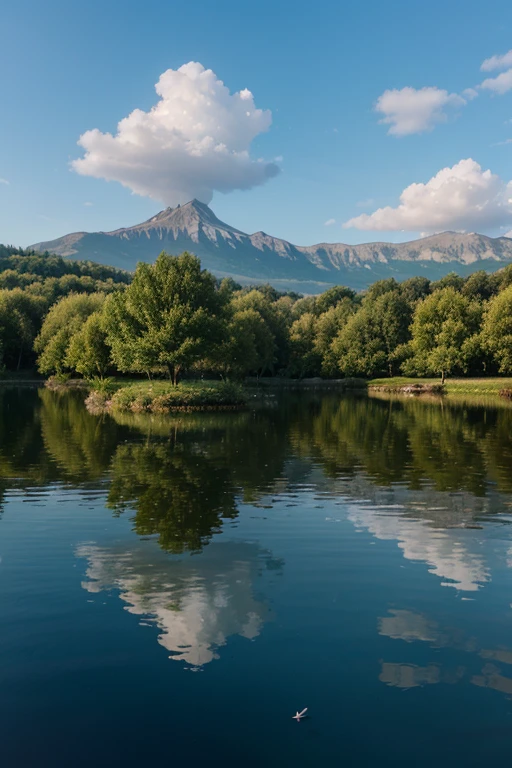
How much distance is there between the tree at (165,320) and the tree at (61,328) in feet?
115

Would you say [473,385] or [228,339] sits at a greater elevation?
[228,339]

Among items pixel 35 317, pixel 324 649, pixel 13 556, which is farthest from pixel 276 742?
pixel 35 317

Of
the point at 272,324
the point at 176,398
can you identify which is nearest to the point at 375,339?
the point at 272,324

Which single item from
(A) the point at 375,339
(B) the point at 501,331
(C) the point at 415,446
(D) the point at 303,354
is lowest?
(C) the point at 415,446

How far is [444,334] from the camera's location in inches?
4215

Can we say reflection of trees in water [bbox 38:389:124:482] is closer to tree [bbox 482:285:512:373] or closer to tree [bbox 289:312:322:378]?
tree [bbox 482:285:512:373]

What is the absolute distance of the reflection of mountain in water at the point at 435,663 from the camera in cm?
860

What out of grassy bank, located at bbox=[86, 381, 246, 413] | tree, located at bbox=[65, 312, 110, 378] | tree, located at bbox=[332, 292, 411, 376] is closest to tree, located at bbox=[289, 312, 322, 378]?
tree, located at bbox=[332, 292, 411, 376]

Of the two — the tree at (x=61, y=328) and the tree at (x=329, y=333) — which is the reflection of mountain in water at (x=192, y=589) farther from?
the tree at (x=329, y=333)

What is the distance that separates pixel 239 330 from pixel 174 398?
116ft

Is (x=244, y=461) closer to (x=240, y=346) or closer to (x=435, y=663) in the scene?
(x=435, y=663)

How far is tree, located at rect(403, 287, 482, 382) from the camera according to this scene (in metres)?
106

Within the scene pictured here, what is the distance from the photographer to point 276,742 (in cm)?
720

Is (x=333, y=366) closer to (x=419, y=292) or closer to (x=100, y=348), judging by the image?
(x=419, y=292)
